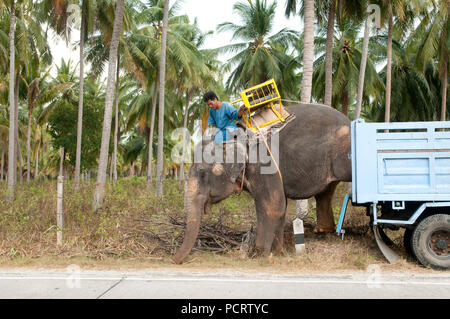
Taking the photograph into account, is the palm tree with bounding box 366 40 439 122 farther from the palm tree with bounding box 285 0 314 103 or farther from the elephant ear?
the elephant ear

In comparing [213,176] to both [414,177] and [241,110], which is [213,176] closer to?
[241,110]

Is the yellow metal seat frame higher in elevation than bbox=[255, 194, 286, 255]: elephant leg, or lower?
higher

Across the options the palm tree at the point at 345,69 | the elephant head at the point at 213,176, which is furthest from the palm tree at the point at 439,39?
the elephant head at the point at 213,176

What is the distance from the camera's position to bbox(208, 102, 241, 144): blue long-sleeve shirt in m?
6.72

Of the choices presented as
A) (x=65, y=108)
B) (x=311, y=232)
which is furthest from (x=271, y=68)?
(x=311, y=232)

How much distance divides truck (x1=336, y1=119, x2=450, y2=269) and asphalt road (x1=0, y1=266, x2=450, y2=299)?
558 millimetres

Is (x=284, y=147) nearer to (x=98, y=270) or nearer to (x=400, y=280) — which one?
(x=400, y=280)

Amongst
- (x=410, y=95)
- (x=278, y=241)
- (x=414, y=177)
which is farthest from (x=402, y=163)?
(x=410, y=95)

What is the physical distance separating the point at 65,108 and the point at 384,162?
22444 mm

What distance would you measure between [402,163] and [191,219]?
133 inches

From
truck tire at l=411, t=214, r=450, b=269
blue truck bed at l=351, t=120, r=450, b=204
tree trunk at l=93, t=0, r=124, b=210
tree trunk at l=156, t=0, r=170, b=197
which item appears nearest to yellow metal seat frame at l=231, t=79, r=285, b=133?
blue truck bed at l=351, t=120, r=450, b=204

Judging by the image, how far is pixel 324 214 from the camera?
7754 millimetres

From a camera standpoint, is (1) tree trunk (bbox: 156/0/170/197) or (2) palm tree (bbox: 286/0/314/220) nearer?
(2) palm tree (bbox: 286/0/314/220)

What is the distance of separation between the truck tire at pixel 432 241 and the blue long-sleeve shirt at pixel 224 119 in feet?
10.9
